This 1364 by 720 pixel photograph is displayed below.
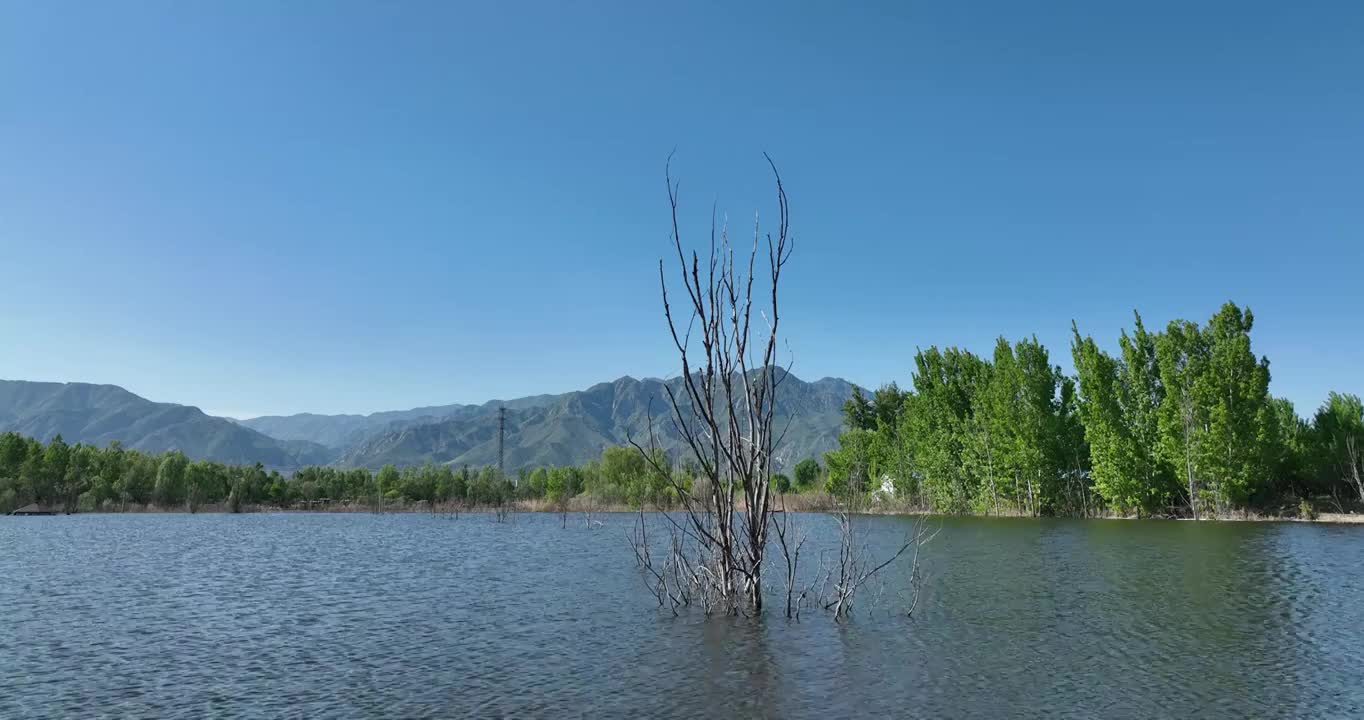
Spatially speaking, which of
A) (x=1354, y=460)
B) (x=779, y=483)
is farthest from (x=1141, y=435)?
(x=779, y=483)

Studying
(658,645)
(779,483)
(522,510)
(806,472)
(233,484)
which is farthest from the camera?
(806,472)

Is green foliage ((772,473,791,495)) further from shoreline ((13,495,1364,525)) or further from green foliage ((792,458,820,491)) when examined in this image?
green foliage ((792,458,820,491))

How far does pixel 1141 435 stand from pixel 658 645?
48.7 m

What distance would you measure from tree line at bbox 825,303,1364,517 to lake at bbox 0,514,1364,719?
2285 centimetres

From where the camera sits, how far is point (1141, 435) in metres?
50.8

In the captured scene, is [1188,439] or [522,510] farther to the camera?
[522,510]

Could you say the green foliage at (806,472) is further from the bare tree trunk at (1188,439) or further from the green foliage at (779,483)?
the bare tree trunk at (1188,439)

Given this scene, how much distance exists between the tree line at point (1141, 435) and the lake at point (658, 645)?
900 inches

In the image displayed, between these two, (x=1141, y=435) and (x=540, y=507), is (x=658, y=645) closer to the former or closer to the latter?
(x=1141, y=435)

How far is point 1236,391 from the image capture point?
46656mm

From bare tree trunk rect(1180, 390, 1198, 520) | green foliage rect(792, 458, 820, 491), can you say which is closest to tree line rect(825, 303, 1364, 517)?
bare tree trunk rect(1180, 390, 1198, 520)

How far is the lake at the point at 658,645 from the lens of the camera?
30.9ft

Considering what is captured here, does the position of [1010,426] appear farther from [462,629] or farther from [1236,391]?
[462,629]

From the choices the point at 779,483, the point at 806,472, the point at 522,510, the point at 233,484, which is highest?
the point at 806,472
